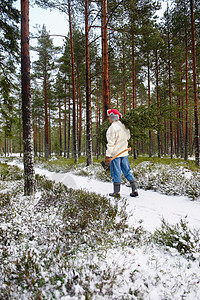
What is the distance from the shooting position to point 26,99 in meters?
4.39

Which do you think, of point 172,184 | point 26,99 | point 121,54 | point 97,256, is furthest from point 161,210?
point 121,54

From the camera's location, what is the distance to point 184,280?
1.54m

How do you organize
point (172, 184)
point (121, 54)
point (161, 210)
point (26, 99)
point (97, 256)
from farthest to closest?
point (121, 54)
point (172, 184)
point (26, 99)
point (161, 210)
point (97, 256)

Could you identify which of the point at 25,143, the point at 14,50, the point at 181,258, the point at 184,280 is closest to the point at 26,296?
the point at 184,280

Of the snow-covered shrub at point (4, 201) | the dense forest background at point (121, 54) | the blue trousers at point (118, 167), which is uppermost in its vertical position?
the dense forest background at point (121, 54)

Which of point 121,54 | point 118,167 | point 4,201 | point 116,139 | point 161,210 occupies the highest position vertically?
point 121,54

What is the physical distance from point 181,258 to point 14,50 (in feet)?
29.2

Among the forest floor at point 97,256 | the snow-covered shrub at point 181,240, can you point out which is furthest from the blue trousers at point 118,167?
the snow-covered shrub at point 181,240

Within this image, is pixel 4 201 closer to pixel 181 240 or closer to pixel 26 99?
pixel 26 99

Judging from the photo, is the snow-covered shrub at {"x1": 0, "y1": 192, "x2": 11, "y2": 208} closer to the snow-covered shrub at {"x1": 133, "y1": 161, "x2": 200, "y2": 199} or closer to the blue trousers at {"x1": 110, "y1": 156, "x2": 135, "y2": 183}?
the blue trousers at {"x1": 110, "y1": 156, "x2": 135, "y2": 183}

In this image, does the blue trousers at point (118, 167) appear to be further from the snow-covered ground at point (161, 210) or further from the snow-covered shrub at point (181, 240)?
the snow-covered shrub at point (181, 240)

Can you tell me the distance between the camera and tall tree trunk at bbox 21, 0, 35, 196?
14.3 ft

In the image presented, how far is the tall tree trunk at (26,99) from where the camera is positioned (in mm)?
4355

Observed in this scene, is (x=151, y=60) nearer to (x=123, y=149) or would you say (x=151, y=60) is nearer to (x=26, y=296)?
(x=123, y=149)
